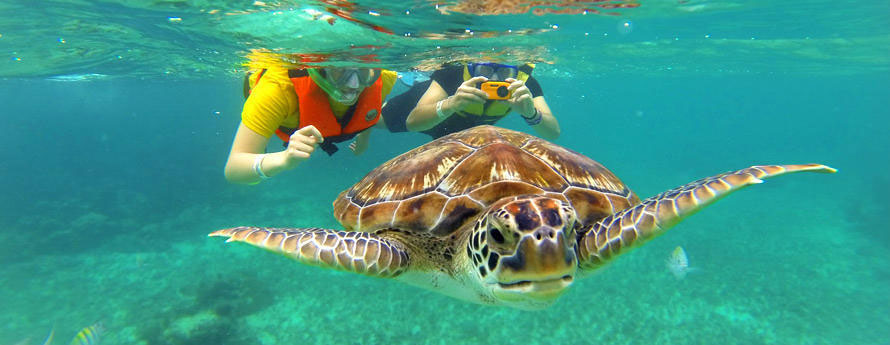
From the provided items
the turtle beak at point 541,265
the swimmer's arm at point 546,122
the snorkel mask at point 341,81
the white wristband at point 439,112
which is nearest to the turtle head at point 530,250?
the turtle beak at point 541,265

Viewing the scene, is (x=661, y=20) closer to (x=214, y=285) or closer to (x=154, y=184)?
(x=214, y=285)

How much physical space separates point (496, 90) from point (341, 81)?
195cm

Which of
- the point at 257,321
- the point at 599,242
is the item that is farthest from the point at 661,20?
the point at 257,321

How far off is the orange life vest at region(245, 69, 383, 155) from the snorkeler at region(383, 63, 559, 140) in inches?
27.3

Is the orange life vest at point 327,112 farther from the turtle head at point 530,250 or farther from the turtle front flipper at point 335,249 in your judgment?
the turtle head at point 530,250

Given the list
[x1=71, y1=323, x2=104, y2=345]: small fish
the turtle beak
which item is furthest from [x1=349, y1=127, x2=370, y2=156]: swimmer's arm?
the turtle beak

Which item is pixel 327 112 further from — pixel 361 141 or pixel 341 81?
pixel 361 141

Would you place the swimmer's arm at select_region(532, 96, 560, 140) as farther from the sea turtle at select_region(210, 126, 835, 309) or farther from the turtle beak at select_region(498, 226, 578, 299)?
the turtle beak at select_region(498, 226, 578, 299)

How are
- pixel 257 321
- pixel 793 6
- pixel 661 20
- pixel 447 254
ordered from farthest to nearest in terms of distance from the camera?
pixel 661 20, pixel 793 6, pixel 257 321, pixel 447 254

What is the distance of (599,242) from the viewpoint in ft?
7.52

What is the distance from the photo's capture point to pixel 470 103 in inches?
178

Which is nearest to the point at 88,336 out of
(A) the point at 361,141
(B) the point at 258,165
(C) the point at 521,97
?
(B) the point at 258,165

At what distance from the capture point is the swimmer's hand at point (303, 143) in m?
2.99

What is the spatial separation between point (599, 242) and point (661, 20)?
10518 millimetres
